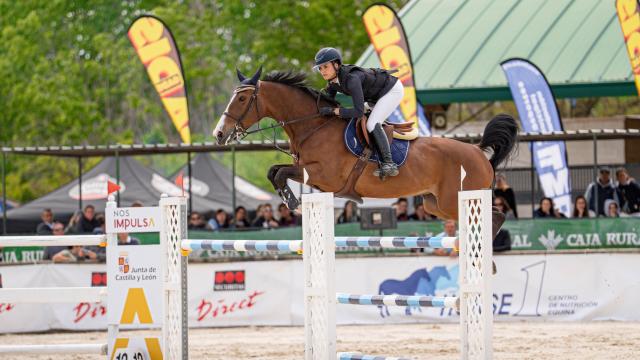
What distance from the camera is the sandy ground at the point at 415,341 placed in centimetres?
1058

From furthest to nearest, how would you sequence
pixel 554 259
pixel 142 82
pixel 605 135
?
pixel 142 82
pixel 605 135
pixel 554 259

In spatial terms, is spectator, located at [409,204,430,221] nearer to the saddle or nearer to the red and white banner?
the red and white banner

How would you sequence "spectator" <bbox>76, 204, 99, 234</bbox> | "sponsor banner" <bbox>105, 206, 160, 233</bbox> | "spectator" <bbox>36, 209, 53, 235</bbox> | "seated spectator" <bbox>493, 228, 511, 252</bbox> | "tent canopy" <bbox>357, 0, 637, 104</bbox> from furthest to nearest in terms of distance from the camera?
"tent canopy" <bbox>357, 0, 637, 104</bbox> → "spectator" <bbox>36, 209, 53, 235</bbox> → "spectator" <bbox>76, 204, 99, 234</bbox> → "seated spectator" <bbox>493, 228, 511, 252</bbox> → "sponsor banner" <bbox>105, 206, 160, 233</bbox>

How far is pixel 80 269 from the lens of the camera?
1495 cm

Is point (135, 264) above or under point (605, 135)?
under

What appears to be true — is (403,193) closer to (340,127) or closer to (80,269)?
(340,127)

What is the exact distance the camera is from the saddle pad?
988 centimetres

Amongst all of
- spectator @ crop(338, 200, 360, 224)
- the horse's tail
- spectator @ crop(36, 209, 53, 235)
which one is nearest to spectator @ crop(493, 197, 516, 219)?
spectator @ crop(338, 200, 360, 224)

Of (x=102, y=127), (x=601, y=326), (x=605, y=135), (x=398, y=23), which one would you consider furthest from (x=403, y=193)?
(x=102, y=127)

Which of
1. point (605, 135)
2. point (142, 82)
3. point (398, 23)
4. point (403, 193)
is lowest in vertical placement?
point (403, 193)

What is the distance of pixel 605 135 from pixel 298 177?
8.18m

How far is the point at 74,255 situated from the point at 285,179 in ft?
22.3

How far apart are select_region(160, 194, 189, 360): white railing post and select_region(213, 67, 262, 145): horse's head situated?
4.20 feet

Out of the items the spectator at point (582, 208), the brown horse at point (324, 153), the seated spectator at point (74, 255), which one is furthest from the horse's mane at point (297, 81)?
the spectator at point (582, 208)
